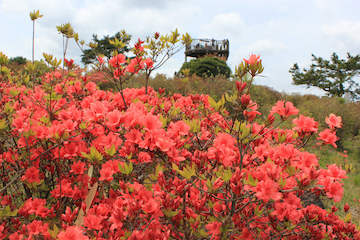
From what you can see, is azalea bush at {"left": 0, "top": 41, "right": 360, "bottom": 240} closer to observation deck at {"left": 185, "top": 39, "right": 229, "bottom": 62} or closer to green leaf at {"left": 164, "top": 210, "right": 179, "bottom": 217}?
green leaf at {"left": 164, "top": 210, "right": 179, "bottom": 217}

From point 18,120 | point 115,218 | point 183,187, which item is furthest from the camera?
point 18,120

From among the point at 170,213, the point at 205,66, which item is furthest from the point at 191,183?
the point at 205,66

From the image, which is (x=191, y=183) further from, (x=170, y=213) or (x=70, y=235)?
(x=70, y=235)

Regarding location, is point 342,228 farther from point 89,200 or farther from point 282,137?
point 89,200

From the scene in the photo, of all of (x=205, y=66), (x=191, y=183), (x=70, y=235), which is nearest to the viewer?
(x=70, y=235)

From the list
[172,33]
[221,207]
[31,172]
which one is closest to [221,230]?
[221,207]

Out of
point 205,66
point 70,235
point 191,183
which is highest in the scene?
point 205,66

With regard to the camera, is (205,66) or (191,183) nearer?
(191,183)

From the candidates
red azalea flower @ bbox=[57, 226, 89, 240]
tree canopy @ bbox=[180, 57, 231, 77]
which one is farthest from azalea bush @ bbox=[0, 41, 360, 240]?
tree canopy @ bbox=[180, 57, 231, 77]

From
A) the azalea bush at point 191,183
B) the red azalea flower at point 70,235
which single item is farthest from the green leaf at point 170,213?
the red azalea flower at point 70,235

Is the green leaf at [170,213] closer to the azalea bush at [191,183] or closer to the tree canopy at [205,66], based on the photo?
the azalea bush at [191,183]

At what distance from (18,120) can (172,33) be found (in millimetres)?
2016

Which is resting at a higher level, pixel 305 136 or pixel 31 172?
pixel 305 136

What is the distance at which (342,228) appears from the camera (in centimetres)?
153
